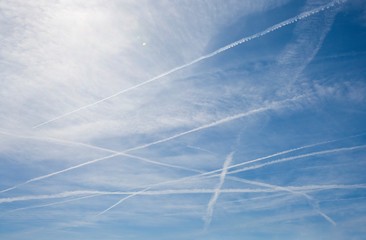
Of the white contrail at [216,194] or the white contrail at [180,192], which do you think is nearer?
the white contrail at [216,194]

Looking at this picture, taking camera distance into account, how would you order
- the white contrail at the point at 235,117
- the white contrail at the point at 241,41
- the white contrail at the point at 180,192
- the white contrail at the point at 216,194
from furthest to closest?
the white contrail at the point at 180,192, the white contrail at the point at 216,194, the white contrail at the point at 235,117, the white contrail at the point at 241,41

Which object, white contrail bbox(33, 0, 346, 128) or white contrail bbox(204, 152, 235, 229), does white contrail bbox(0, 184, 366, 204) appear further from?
white contrail bbox(33, 0, 346, 128)

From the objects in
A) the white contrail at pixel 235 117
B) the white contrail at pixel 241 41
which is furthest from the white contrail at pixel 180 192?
the white contrail at pixel 241 41

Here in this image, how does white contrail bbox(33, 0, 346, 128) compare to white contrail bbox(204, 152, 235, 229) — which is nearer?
white contrail bbox(33, 0, 346, 128)

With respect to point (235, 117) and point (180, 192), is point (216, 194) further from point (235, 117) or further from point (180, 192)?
point (235, 117)

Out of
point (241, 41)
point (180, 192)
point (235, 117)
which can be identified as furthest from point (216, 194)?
point (241, 41)

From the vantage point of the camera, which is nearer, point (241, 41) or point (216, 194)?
point (241, 41)

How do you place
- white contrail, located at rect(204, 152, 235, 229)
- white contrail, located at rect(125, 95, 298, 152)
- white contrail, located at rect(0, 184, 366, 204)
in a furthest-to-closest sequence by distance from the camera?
white contrail, located at rect(0, 184, 366, 204) < white contrail, located at rect(204, 152, 235, 229) < white contrail, located at rect(125, 95, 298, 152)

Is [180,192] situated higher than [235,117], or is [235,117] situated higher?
[235,117]

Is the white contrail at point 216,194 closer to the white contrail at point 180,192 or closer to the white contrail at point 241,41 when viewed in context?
the white contrail at point 180,192

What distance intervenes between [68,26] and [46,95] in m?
2.22

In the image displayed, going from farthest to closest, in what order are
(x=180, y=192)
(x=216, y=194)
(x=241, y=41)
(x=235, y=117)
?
(x=216, y=194)
(x=180, y=192)
(x=235, y=117)
(x=241, y=41)

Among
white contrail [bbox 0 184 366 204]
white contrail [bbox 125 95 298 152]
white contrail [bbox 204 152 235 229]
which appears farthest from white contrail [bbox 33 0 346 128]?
white contrail [bbox 0 184 366 204]

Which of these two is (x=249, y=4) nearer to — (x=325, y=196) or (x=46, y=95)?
(x=46, y=95)
